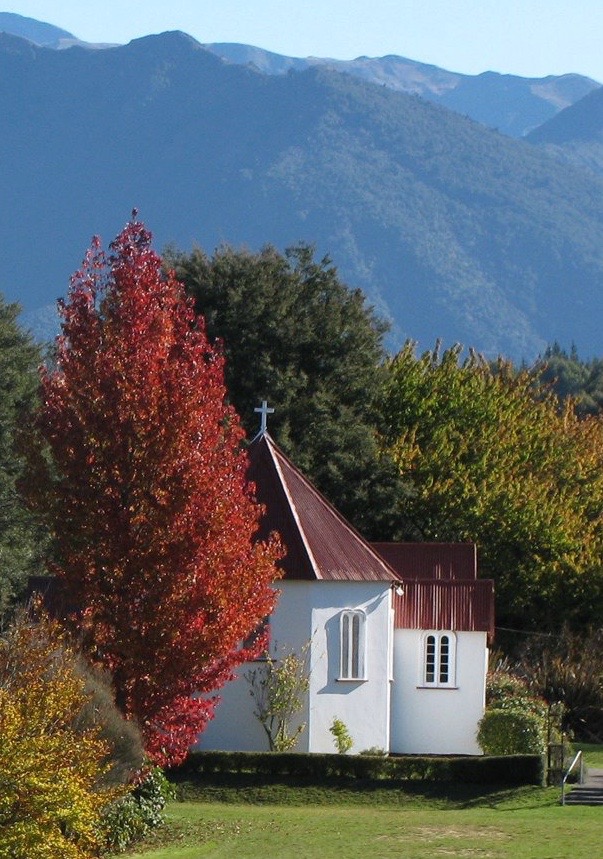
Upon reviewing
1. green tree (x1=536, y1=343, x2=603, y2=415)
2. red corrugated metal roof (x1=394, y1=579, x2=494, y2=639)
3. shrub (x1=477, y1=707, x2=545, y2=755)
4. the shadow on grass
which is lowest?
the shadow on grass

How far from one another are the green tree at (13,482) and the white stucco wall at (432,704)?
1564 cm

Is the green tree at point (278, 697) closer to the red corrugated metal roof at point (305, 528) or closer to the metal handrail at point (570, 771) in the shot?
the red corrugated metal roof at point (305, 528)

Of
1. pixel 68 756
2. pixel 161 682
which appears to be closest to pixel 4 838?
pixel 68 756

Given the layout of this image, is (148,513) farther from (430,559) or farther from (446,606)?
(430,559)

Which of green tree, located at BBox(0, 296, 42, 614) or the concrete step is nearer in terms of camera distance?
the concrete step

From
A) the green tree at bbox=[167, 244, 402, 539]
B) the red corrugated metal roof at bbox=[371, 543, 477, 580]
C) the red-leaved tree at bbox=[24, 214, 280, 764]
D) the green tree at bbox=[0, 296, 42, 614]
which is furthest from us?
the green tree at bbox=[0, 296, 42, 614]

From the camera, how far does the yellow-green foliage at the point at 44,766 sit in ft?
69.1

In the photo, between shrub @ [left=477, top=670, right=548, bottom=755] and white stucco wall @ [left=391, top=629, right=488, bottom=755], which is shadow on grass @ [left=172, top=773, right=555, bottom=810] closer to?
shrub @ [left=477, top=670, right=548, bottom=755]

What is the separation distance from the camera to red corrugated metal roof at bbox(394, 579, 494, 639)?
45.5m

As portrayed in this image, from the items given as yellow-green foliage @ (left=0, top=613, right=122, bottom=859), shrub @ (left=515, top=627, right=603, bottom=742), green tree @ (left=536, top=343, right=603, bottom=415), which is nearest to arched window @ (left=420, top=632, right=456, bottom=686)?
shrub @ (left=515, top=627, right=603, bottom=742)

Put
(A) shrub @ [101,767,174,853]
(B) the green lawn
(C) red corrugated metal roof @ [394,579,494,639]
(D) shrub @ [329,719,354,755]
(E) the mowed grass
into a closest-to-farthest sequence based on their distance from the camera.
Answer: (E) the mowed grass, (A) shrub @ [101,767,174,853], (D) shrub @ [329,719,354,755], (B) the green lawn, (C) red corrugated metal roof @ [394,579,494,639]

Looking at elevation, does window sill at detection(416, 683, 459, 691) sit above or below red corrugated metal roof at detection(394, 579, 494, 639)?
below

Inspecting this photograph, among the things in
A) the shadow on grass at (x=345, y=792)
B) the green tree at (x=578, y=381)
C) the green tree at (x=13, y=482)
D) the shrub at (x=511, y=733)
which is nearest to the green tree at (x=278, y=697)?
the shadow on grass at (x=345, y=792)

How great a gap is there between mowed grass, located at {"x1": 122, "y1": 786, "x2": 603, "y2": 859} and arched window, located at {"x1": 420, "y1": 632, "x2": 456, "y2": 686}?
34.0ft
